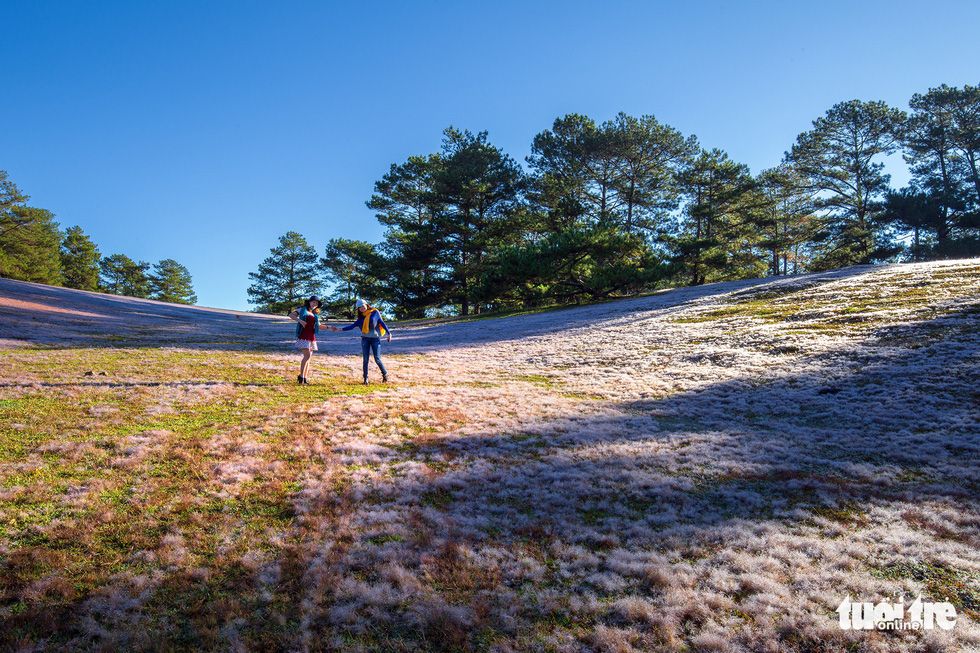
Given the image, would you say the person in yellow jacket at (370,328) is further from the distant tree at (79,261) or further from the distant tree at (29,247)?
the distant tree at (79,261)

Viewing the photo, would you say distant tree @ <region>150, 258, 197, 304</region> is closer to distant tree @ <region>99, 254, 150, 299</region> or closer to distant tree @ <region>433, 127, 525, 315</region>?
distant tree @ <region>99, 254, 150, 299</region>

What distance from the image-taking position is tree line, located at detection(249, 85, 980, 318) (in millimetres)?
43062

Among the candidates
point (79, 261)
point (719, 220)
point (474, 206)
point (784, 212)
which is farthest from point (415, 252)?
point (79, 261)

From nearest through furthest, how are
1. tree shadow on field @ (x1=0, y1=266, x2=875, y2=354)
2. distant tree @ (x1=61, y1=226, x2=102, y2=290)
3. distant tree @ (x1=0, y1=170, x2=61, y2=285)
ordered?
tree shadow on field @ (x1=0, y1=266, x2=875, y2=354)
distant tree @ (x1=0, y1=170, x2=61, y2=285)
distant tree @ (x1=61, y1=226, x2=102, y2=290)

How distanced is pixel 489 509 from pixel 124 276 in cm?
11663

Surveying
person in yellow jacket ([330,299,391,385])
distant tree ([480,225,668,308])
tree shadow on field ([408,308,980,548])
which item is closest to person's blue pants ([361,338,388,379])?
person in yellow jacket ([330,299,391,385])

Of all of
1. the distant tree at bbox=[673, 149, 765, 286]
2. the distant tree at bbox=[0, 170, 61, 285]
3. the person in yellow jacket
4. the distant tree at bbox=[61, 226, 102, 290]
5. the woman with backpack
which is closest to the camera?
the woman with backpack

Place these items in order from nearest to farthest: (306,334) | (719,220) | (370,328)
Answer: (306,334)
(370,328)
(719,220)

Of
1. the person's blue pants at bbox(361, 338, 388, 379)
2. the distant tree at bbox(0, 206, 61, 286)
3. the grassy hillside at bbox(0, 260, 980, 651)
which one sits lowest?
the grassy hillside at bbox(0, 260, 980, 651)

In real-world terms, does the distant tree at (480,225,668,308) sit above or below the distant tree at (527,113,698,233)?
below

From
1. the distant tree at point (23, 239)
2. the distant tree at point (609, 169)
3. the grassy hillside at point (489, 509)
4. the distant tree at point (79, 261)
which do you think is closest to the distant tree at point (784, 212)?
the distant tree at point (609, 169)

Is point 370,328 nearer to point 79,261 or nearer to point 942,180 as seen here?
point 942,180

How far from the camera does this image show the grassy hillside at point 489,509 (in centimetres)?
312

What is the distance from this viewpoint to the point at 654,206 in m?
52.5
